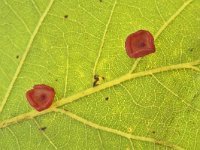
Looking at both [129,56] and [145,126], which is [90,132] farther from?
[129,56]

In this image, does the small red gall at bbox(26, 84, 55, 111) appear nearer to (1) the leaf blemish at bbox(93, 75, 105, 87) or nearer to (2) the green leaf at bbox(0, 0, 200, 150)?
(2) the green leaf at bbox(0, 0, 200, 150)

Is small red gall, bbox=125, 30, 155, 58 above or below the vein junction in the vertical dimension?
above

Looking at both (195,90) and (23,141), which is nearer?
(195,90)

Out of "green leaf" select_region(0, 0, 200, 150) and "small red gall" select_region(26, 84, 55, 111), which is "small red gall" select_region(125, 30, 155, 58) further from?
"small red gall" select_region(26, 84, 55, 111)

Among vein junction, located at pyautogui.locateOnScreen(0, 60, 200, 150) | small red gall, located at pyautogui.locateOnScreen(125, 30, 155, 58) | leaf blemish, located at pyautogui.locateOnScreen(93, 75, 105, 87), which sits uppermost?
small red gall, located at pyautogui.locateOnScreen(125, 30, 155, 58)

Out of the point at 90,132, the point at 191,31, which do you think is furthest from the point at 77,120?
the point at 191,31

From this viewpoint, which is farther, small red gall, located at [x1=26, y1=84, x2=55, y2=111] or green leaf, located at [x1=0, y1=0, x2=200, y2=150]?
small red gall, located at [x1=26, y1=84, x2=55, y2=111]

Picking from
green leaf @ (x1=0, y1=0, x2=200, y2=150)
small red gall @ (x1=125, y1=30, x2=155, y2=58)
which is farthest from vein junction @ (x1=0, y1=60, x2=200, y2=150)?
small red gall @ (x1=125, y1=30, x2=155, y2=58)

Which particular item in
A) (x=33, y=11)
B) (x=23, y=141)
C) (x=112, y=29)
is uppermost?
(x=33, y=11)
